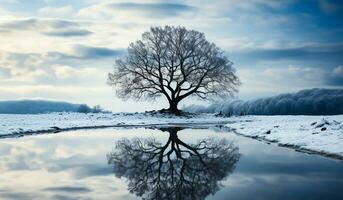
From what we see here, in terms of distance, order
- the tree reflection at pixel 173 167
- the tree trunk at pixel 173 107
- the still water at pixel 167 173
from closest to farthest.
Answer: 1. the still water at pixel 167 173
2. the tree reflection at pixel 173 167
3. the tree trunk at pixel 173 107

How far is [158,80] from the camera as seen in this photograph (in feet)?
185

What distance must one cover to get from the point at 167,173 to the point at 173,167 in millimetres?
1131

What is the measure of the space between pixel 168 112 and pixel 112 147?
35.2 meters

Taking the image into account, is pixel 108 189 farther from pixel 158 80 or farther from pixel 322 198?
pixel 158 80

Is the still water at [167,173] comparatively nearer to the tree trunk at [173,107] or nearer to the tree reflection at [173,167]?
the tree reflection at [173,167]

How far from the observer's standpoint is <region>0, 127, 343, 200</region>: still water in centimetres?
954

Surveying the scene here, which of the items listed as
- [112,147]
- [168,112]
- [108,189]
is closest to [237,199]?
[108,189]

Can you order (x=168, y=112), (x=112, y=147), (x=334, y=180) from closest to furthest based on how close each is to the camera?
(x=334, y=180) → (x=112, y=147) → (x=168, y=112)

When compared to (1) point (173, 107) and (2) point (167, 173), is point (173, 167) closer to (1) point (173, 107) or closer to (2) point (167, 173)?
(2) point (167, 173)

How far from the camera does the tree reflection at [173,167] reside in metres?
9.71

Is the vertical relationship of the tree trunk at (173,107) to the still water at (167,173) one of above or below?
above

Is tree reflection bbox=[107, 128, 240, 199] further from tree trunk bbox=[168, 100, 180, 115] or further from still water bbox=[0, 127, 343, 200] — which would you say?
tree trunk bbox=[168, 100, 180, 115]

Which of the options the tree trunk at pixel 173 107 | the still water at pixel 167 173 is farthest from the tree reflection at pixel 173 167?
the tree trunk at pixel 173 107

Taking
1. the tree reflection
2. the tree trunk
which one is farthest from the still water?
the tree trunk
